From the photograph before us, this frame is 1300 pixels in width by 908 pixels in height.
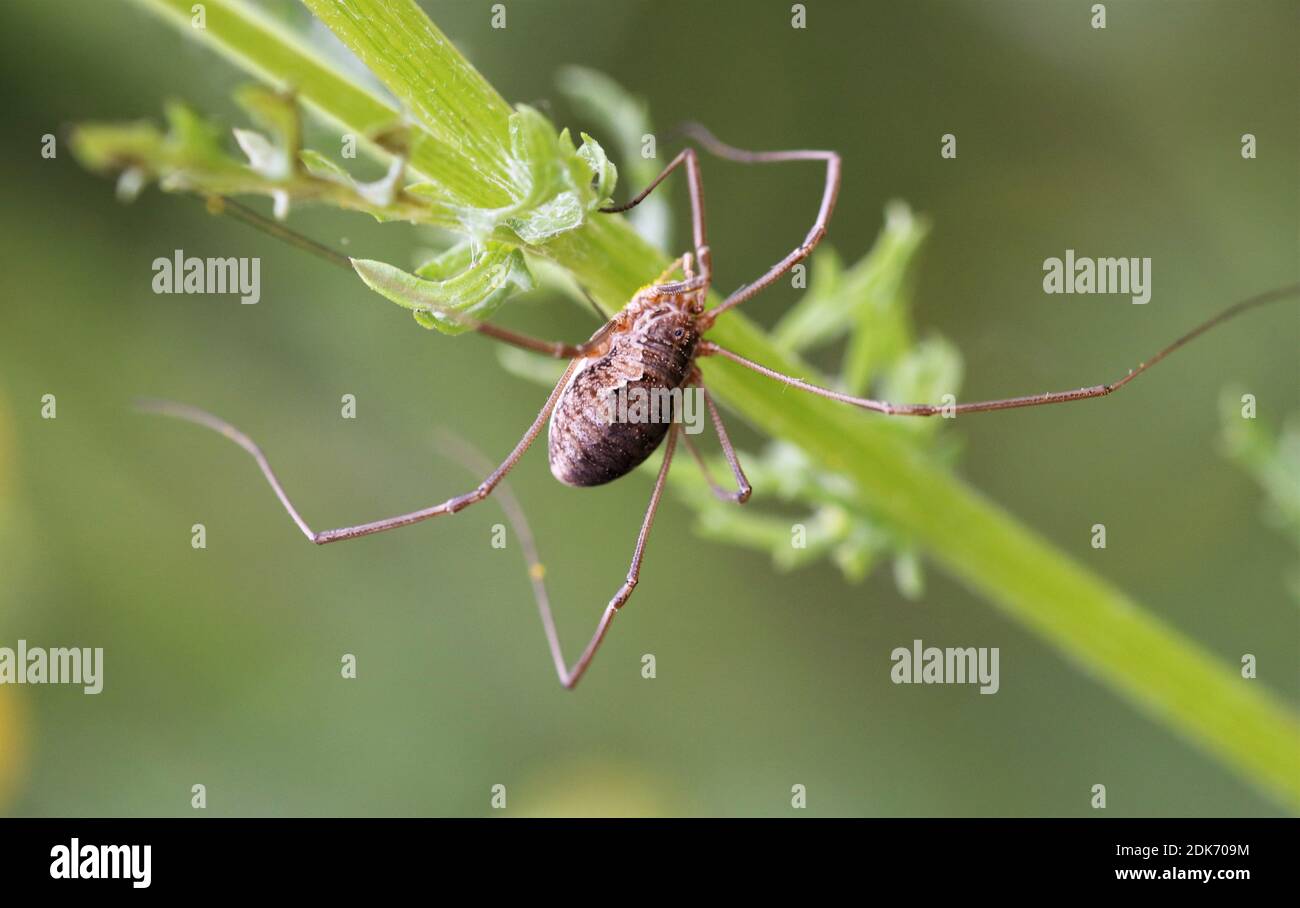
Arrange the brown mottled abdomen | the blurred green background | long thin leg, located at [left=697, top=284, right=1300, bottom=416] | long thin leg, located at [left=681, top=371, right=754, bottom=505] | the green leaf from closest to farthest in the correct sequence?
the green leaf, long thin leg, located at [left=697, top=284, right=1300, bottom=416], the brown mottled abdomen, long thin leg, located at [left=681, top=371, right=754, bottom=505], the blurred green background

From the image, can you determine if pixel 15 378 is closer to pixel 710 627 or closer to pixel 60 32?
pixel 60 32

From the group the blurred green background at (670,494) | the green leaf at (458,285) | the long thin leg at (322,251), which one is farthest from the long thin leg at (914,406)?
the blurred green background at (670,494)

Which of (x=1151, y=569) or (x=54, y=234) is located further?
(x=1151, y=569)

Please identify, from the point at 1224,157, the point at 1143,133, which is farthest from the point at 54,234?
the point at 1224,157

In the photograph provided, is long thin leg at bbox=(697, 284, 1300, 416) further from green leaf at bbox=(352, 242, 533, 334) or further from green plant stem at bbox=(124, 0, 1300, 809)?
green leaf at bbox=(352, 242, 533, 334)

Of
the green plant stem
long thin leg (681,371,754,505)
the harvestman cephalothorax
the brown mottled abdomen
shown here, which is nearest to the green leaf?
the green plant stem

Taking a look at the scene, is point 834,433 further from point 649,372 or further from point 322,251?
point 322,251

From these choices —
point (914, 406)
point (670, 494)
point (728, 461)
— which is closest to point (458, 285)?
point (728, 461)
